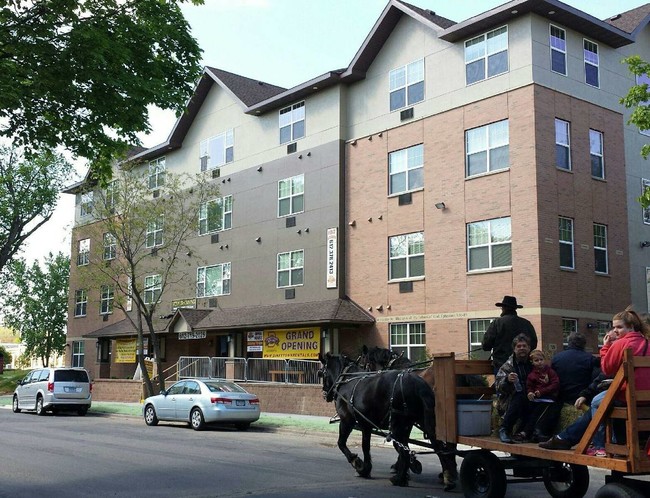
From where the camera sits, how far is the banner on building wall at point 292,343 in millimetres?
29859

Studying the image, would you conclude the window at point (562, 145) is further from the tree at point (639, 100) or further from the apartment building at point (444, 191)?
the tree at point (639, 100)

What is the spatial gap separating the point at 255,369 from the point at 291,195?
783 centimetres

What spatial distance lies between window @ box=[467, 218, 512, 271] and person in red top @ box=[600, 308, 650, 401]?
56.8ft

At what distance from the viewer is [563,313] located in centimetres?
2417

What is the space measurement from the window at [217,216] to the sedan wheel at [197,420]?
46.2 feet

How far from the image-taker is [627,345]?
23.5 feet

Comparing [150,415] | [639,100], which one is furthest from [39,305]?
[639,100]

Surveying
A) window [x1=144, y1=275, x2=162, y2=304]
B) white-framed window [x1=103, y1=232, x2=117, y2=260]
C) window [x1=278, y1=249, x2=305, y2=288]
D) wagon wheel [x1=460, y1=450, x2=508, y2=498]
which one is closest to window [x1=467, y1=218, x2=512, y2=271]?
window [x1=278, y1=249, x2=305, y2=288]

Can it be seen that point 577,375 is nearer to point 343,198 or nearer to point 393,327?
point 393,327

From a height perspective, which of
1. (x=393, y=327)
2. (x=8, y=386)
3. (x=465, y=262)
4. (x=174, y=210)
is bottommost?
(x=8, y=386)

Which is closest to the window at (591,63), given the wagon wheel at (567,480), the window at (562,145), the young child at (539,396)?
the window at (562,145)

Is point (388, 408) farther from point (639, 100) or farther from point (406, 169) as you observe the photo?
point (406, 169)

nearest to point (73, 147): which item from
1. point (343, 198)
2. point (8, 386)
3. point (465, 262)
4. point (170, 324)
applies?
point (465, 262)

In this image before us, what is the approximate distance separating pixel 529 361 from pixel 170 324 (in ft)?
92.1
